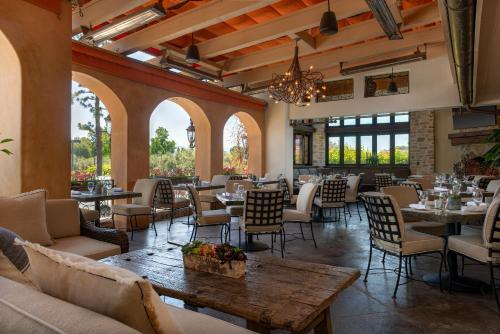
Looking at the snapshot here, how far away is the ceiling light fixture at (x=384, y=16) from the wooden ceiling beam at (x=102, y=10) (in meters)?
2.84

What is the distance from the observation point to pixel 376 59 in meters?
8.02

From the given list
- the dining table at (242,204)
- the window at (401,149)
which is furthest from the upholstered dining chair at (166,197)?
the window at (401,149)

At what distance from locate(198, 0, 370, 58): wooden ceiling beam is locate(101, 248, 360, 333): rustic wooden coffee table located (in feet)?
14.2

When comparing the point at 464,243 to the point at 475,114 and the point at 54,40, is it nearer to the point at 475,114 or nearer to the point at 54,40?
the point at 54,40

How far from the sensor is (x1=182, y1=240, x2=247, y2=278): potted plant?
1945mm

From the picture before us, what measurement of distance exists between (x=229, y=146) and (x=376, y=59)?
6087 millimetres

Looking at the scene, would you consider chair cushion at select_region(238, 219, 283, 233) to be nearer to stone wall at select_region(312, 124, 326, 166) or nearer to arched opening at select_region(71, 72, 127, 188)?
arched opening at select_region(71, 72, 127, 188)

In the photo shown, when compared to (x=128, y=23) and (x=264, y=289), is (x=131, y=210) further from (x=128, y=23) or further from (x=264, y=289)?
(x=264, y=289)

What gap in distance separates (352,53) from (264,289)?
686cm

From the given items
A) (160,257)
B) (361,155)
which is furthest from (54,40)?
(361,155)

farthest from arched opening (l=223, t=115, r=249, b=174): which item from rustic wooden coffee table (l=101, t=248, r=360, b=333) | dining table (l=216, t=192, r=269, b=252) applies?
rustic wooden coffee table (l=101, t=248, r=360, b=333)

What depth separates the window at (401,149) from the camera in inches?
513

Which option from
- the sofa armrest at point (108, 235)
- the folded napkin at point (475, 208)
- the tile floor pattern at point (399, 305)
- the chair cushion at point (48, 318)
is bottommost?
the tile floor pattern at point (399, 305)

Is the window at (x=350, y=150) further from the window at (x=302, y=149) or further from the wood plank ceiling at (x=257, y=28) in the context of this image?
the wood plank ceiling at (x=257, y=28)
